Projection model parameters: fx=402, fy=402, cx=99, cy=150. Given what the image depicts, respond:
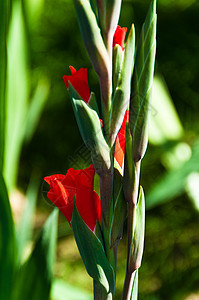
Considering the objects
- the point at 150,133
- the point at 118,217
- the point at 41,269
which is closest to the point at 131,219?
the point at 118,217

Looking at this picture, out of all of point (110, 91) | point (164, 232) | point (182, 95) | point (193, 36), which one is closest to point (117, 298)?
point (164, 232)

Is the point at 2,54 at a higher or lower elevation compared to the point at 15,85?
higher

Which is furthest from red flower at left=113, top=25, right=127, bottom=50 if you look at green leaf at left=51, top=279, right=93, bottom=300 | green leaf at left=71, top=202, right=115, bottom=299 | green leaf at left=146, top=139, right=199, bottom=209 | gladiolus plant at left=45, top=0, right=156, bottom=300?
green leaf at left=51, top=279, right=93, bottom=300

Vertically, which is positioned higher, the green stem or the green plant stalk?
the green plant stalk

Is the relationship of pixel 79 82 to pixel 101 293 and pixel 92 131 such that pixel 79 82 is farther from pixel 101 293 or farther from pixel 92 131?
pixel 101 293

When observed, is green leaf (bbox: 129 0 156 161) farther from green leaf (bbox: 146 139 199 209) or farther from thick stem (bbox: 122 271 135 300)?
green leaf (bbox: 146 139 199 209)

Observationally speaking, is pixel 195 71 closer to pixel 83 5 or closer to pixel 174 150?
pixel 174 150

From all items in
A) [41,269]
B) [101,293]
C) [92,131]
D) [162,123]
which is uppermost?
[92,131]

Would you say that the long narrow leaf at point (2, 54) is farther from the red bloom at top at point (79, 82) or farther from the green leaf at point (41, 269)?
the red bloom at top at point (79, 82)
